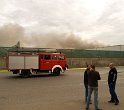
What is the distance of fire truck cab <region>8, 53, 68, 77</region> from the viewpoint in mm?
24625

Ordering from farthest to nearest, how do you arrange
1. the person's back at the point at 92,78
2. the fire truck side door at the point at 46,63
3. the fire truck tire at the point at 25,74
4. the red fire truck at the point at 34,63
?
the fire truck side door at the point at 46,63 < the fire truck tire at the point at 25,74 < the red fire truck at the point at 34,63 < the person's back at the point at 92,78

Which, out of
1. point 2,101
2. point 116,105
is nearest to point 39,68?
point 2,101

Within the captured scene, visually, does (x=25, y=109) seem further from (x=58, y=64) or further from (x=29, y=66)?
(x=58, y=64)

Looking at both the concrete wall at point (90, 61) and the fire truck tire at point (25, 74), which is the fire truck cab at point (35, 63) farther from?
the concrete wall at point (90, 61)

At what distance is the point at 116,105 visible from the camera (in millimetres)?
10344

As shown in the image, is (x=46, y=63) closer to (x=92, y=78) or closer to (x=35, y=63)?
(x=35, y=63)

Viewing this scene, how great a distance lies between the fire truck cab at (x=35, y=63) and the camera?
2462 cm

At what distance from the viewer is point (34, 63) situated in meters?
25.7

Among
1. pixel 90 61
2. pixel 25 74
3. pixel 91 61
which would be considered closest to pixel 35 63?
pixel 25 74

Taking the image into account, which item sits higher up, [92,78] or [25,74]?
[92,78]

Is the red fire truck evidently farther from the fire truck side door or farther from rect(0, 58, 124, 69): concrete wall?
rect(0, 58, 124, 69): concrete wall

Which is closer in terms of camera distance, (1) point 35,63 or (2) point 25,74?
(2) point 25,74

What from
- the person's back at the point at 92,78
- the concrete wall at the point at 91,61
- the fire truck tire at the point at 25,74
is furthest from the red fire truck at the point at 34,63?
the concrete wall at the point at 91,61

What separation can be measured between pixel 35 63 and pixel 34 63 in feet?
0.37
